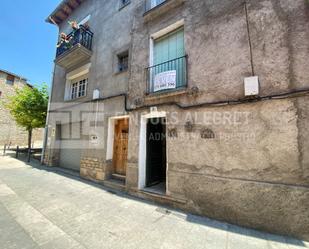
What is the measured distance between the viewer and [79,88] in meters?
8.52

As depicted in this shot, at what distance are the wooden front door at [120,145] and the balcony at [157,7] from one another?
3.68 metres

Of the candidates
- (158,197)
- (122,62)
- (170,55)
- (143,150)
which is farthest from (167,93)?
(122,62)

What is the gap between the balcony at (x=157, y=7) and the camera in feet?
15.9

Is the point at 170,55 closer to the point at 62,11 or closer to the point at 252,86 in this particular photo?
the point at 252,86

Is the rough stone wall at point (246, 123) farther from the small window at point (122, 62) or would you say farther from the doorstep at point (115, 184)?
the small window at point (122, 62)

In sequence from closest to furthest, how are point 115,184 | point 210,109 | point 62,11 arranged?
1. point 210,109
2. point 115,184
3. point 62,11

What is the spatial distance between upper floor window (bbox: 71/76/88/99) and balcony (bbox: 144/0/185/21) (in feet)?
14.5

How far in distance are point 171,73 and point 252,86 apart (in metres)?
2.13

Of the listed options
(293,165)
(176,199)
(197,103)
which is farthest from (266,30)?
(176,199)

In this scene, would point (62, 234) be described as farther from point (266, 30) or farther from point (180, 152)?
point (266, 30)

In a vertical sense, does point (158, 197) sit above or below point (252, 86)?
below

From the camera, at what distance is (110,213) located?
12.0 ft

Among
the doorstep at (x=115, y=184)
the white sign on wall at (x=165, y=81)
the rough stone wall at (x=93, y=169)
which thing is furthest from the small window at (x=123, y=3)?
the doorstep at (x=115, y=184)

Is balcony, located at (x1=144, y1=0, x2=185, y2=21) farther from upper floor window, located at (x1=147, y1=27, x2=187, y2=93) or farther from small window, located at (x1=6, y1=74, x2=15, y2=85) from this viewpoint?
small window, located at (x1=6, y1=74, x2=15, y2=85)
